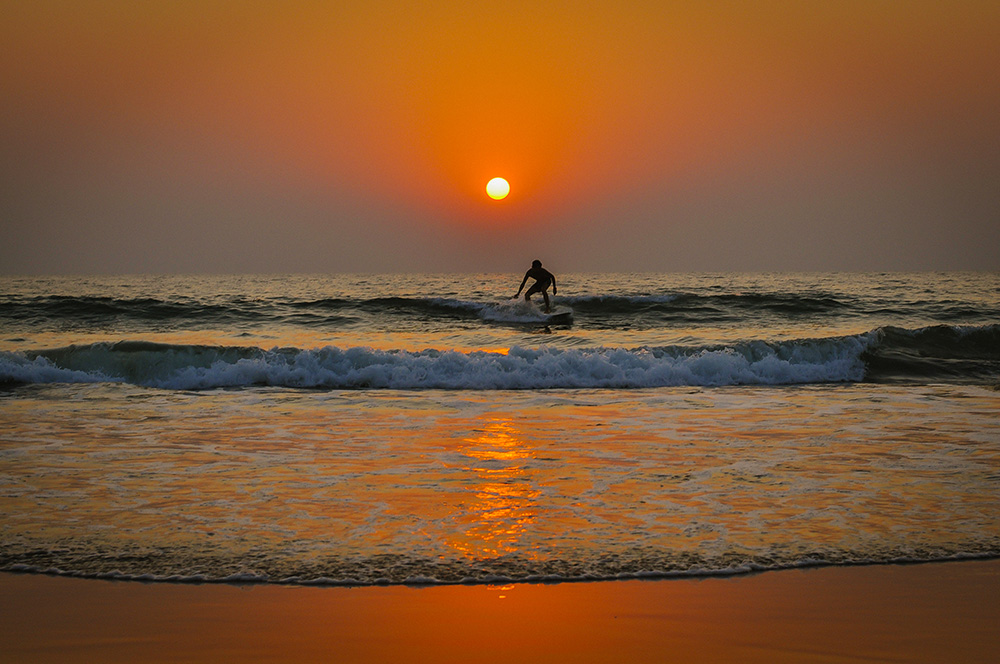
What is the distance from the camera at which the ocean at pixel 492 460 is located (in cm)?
434

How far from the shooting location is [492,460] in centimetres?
678

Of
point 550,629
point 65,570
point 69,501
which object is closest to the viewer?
point 550,629

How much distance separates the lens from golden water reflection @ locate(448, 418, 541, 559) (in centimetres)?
449

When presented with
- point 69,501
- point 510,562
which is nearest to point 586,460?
point 510,562

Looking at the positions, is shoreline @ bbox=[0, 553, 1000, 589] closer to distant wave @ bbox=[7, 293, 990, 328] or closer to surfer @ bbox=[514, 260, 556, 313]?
surfer @ bbox=[514, 260, 556, 313]

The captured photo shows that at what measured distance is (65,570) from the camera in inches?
161

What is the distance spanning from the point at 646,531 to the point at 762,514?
2.98ft

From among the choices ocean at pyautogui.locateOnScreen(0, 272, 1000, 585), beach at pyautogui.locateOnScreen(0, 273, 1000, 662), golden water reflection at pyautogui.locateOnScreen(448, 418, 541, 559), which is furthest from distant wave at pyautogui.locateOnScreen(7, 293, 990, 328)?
golden water reflection at pyautogui.locateOnScreen(448, 418, 541, 559)

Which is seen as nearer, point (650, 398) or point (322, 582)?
point (322, 582)

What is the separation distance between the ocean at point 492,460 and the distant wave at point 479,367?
0.17ft

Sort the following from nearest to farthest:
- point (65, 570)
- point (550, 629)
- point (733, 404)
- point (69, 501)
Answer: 1. point (550, 629)
2. point (65, 570)
3. point (69, 501)
4. point (733, 404)

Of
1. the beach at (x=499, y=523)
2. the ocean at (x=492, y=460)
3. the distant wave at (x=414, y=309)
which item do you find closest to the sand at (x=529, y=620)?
the beach at (x=499, y=523)

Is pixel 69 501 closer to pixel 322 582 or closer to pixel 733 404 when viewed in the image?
pixel 322 582

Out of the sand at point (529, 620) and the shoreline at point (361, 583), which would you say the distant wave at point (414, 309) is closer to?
the shoreline at point (361, 583)
